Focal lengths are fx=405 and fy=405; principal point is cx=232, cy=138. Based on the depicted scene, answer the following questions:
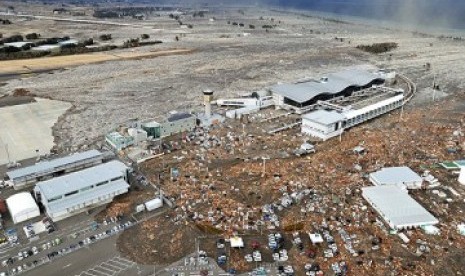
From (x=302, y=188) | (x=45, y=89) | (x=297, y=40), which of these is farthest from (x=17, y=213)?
(x=297, y=40)

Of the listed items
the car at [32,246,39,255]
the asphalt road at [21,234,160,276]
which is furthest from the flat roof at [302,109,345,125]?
the car at [32,246,39,255]

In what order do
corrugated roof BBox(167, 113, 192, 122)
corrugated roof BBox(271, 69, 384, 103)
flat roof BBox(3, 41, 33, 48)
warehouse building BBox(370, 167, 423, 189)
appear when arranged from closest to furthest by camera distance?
warehouse building BBox(370, 167, 423, 189) < corrugated roof BBox(167, 113, 192, 122) < corrugated roof BBox(271, 69, 384, 103) < flat roof BBox(3, 41, 33, 48)

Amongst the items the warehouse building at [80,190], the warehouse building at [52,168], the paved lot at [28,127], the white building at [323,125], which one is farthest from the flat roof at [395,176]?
the paved lot at [28,127]

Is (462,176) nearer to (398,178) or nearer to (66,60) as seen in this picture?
(398,178)

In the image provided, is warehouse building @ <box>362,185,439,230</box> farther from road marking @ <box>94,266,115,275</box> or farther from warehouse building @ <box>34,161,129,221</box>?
warehouse building @ <box>34,161,129,221</box>

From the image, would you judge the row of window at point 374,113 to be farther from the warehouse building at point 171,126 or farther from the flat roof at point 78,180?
the flat roof at point 78,180

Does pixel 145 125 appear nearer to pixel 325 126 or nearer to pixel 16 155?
pixel 16 155
